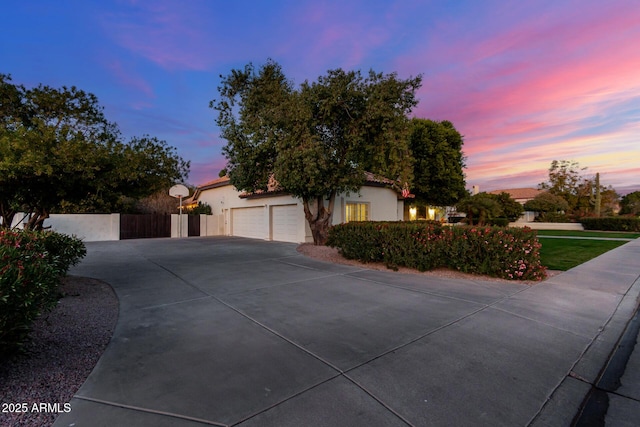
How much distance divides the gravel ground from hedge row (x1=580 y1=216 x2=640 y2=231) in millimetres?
34395

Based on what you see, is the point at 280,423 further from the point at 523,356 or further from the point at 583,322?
the point at 583,322

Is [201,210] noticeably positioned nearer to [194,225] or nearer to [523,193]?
[194,225]

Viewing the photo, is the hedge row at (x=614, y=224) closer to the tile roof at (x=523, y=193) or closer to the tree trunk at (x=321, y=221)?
the tile roof at (x=523, y=193)

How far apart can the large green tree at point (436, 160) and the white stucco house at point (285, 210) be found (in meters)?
3.39

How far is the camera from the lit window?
660 inches

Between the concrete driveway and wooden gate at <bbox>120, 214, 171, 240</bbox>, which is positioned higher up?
wooden gate at <bbox>120, 214, 171, 240</bbox>

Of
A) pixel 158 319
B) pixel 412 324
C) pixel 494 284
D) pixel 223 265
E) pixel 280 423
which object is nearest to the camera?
pixel 280 423

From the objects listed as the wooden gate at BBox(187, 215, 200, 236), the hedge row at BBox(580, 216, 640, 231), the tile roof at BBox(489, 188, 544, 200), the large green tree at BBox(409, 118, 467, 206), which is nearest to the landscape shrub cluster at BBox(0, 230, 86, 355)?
the wooden gate at BBox(187, 215, 200, 236)

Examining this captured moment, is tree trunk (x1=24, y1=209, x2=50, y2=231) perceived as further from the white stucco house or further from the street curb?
the street curb

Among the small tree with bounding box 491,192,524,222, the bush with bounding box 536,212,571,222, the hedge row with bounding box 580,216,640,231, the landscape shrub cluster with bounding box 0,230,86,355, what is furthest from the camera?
the bush with bounding box 536,212,571,222

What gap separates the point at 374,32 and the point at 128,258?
1235 centimetres

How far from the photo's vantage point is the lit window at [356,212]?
16759mm

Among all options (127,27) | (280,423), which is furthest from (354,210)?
(280,423)

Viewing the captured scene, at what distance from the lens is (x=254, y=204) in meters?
19.2
